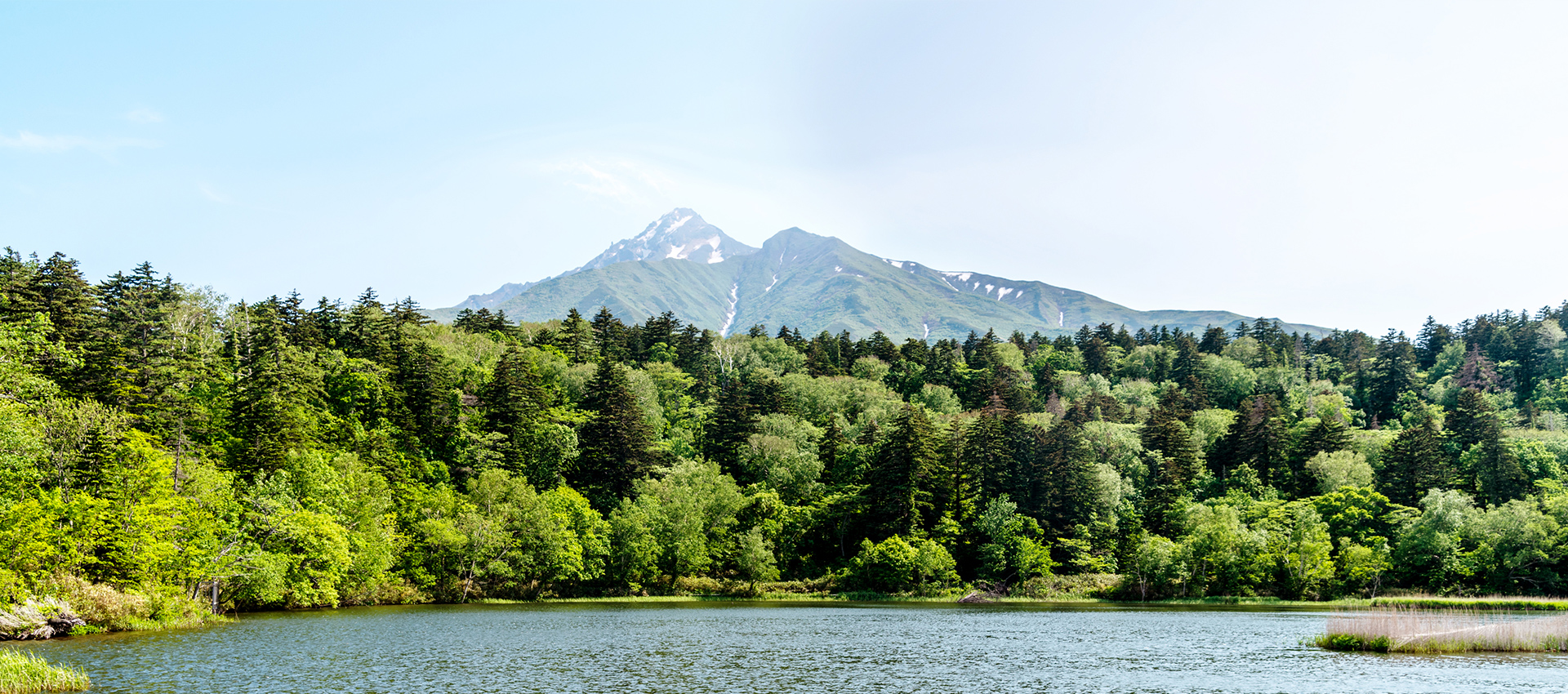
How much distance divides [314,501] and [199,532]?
12.2 metres

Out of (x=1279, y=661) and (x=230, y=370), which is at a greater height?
(x=230, y=370)

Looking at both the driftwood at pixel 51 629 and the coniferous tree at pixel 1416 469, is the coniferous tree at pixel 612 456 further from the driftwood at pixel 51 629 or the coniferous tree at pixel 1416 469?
the coniferous tree at pixel 1416 469

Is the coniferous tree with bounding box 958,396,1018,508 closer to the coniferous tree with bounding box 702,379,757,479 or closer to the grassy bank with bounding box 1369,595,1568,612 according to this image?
the coniferous tree with bounding box 702,379,757,479

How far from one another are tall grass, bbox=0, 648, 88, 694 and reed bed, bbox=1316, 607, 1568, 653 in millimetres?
50877

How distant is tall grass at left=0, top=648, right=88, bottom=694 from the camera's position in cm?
2895

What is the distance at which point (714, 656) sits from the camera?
4066 centimetres

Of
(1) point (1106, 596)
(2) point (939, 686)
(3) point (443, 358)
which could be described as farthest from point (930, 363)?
(2) point (939, 686)

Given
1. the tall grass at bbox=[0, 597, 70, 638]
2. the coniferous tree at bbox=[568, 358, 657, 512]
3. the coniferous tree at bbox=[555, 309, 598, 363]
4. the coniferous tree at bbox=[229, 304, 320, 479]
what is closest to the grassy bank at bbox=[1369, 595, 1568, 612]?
the coniferous tree at bbox=[568, 358, 657, 512]

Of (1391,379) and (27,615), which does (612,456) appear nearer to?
(27,615)

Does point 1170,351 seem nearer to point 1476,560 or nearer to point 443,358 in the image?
point 1476,560

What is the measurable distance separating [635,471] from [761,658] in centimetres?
6221

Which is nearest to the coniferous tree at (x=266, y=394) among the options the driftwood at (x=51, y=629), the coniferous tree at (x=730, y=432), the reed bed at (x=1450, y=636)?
the driftwood at (x=51, y=629)

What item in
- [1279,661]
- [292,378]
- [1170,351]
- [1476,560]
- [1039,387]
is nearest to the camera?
[1279,661]

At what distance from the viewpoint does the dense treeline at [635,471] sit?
5853 cm
